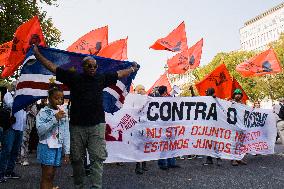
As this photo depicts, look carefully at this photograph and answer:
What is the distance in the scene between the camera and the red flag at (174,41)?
16.2 m

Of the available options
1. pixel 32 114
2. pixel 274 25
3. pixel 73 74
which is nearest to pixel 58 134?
pixel 73 74

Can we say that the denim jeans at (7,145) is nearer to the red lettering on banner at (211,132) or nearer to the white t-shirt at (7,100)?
the white t-shirt at (7,100)

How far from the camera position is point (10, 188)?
7.05 meters

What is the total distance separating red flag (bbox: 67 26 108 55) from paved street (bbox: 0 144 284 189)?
15.5ft

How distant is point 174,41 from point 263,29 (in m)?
97.8

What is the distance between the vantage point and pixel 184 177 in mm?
8164

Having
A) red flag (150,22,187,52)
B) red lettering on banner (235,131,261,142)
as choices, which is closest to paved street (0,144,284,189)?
red lettering on banner (235,131,261,142)

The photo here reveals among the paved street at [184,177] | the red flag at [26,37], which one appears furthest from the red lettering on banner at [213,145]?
the red flag at [26,37]

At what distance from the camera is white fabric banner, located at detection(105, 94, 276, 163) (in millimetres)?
9438

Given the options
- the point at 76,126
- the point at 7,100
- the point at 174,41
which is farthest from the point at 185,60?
the point at 76,126

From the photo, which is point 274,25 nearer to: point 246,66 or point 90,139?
point 246,66

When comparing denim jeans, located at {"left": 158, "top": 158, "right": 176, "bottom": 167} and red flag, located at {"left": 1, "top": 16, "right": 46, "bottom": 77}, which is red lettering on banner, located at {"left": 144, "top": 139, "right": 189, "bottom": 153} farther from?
red flag, located at {"left": 1, "top": 16, "right": 46, "bottom": 77}

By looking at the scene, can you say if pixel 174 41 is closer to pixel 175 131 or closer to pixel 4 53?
pixel 4 53

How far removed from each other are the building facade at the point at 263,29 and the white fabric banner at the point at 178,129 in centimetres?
9112
